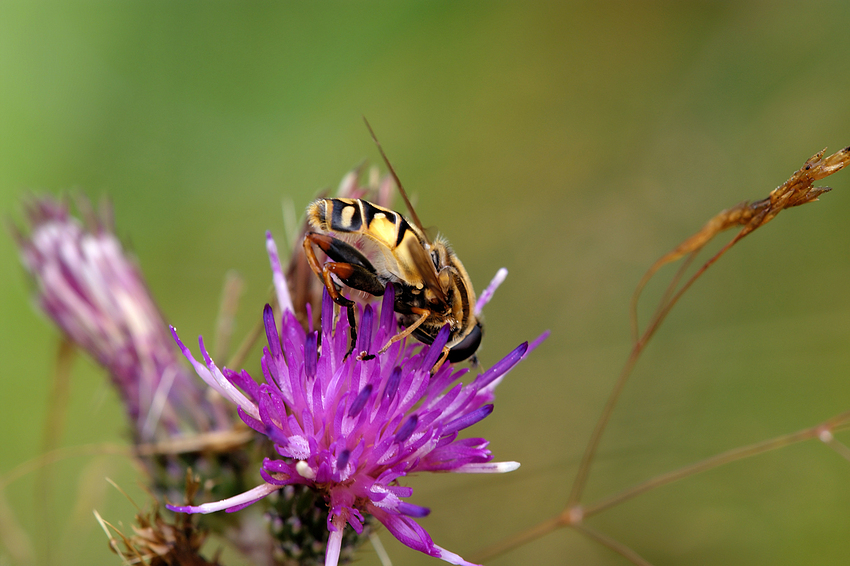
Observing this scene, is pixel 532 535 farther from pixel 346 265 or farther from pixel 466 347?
pixel 346 265

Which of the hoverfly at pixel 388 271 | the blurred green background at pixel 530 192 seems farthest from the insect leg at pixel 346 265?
the blurred green background at pixel 530 192

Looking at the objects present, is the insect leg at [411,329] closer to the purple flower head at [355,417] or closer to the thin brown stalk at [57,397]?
the purple flower head at [355,417]

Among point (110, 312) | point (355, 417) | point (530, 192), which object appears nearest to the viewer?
point (355, 417)

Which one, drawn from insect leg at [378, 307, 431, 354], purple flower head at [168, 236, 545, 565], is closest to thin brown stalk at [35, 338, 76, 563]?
purple flower head at [168, 236, 545, 565]

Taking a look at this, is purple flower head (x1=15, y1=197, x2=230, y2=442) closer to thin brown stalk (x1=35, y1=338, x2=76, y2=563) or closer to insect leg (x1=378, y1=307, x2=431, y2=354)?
thin brown stalk (x1=35, y1=338, x2=76, y2=563)

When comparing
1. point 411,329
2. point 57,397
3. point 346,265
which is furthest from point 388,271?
point 57,397

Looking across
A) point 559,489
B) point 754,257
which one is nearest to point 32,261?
point 559,489
